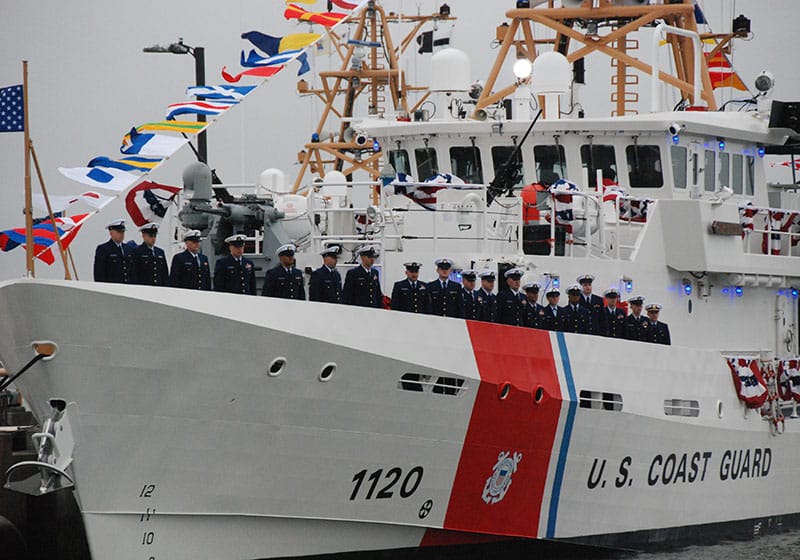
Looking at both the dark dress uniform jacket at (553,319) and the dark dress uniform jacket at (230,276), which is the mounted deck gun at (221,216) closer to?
the dark dress uniform jacket at (230,276)

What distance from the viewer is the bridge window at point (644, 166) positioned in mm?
18734

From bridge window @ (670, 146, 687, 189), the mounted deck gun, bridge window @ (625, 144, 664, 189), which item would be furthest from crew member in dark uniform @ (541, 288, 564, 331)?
bridge window @ (670, 146, 687, 189)

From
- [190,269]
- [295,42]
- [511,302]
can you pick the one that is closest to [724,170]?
[511,302]

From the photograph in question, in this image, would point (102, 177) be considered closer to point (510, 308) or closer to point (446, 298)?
point (446, 298)

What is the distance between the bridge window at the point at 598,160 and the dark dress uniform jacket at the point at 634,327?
106 inches

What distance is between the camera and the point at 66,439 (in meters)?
12.8

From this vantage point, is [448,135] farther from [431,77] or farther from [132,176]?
[132,176]

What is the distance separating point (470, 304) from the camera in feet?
50.0

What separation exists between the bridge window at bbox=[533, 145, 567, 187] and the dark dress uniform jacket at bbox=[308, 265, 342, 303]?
17.2 ft

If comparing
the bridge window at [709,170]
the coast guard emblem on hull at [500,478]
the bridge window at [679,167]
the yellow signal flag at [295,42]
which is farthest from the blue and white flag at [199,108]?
the bridge window at [709,170]

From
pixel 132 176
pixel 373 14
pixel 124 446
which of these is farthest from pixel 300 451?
pixel 373 14

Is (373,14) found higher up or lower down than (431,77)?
higher up

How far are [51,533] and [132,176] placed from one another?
4.66 metres

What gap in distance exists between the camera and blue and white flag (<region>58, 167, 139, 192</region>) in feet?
45.9
